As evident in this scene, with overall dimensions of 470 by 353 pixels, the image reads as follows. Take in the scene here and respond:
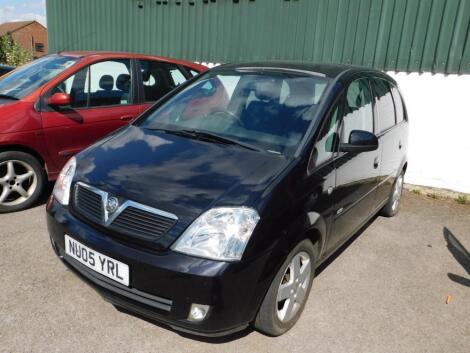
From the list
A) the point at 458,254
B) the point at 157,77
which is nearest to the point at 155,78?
the point at 157,77

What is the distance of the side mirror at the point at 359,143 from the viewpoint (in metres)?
2.80

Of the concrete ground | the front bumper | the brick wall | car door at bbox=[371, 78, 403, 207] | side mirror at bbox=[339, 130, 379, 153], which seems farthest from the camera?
the brick wall

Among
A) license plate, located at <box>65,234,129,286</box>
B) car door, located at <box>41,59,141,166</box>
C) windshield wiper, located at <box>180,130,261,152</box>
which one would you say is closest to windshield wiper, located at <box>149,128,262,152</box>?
windshield wiper, located at <box>180,130,261,152</box>

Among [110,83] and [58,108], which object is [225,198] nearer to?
[58,108]

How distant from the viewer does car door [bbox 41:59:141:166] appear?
411 cm

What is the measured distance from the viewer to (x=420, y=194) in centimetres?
581

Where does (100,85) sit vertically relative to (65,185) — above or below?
above

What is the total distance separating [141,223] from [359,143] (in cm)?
160

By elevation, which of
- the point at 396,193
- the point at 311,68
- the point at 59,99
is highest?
the point at 311,68

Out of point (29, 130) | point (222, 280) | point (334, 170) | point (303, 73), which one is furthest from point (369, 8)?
point (222, 280)

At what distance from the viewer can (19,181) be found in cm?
398

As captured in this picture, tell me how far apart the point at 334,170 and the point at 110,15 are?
7.55 m

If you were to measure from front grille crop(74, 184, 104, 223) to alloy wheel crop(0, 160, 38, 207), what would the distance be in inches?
73.3

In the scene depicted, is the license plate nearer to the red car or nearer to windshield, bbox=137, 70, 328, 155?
windshield, bbox=137, 70, 328, 155
